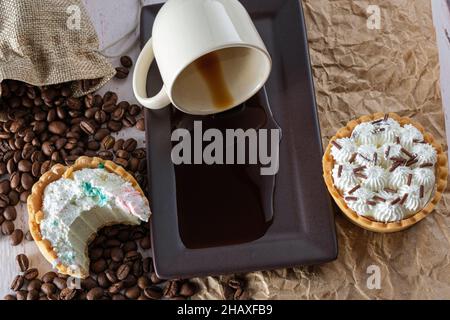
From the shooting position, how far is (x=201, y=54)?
1.23m

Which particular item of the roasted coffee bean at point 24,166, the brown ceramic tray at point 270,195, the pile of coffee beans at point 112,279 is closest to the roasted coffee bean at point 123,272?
the pile of coffee beans at point 112,279

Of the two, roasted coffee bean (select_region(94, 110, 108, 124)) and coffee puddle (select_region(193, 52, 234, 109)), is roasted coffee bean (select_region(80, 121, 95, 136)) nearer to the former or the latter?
roasted coffee bean (select_region(94, 110, 108, 124))

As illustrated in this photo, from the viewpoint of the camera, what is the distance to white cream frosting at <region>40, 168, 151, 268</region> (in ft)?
4.43

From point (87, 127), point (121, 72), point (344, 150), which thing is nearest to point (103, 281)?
point (87, 127)

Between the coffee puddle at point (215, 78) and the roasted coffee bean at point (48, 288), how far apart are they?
0.56 m

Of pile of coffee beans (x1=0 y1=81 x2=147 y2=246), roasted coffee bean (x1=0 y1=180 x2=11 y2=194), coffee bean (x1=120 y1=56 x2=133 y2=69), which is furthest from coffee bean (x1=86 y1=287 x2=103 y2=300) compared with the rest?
coffee bean (x1=120 y1=56 x2=133 y2=69)

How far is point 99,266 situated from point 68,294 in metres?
0.09

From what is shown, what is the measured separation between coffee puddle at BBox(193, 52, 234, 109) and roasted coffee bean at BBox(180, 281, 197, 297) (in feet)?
1.35

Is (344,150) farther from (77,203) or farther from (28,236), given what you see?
(28,236)

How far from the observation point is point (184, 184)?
143 centimetres

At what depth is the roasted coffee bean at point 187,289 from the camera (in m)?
1.40

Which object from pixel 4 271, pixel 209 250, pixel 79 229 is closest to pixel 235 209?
pixel 209 250

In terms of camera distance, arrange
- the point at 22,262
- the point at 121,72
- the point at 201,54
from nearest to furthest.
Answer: the point at 201,54
the point at 22,262
the point at 121,72

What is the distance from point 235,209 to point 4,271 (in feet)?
1.88
